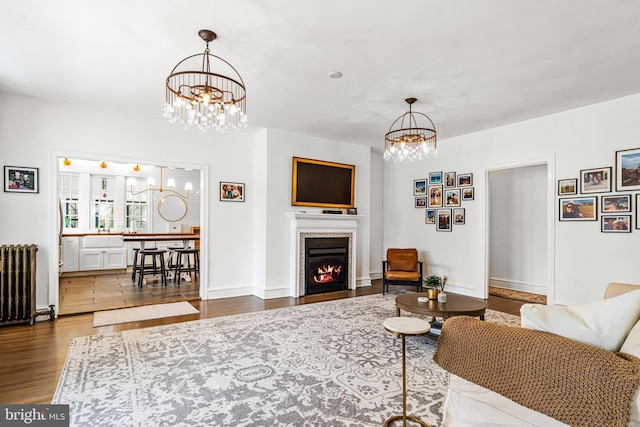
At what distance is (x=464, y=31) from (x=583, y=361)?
99.9 inches

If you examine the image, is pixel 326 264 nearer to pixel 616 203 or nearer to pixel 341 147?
pixel 341 147

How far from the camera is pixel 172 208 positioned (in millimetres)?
9727

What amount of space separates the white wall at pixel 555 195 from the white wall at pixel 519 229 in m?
0.99

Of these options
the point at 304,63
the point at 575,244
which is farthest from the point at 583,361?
the point at 575,244

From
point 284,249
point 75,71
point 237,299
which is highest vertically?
point 75,71

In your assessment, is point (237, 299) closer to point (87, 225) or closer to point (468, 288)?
point (468, 288)

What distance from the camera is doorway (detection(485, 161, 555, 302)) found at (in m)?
6.05

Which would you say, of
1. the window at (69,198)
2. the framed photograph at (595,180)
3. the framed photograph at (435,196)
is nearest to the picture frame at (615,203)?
the framed photograph at (595,180)

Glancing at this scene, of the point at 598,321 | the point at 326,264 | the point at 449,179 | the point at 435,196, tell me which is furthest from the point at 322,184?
the point at 598,321

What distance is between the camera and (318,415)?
2195 mm

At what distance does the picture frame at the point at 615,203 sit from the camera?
4.18 meters

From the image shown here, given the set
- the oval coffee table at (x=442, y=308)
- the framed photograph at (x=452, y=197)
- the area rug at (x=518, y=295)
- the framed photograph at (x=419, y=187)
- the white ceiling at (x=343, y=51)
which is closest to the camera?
the white ceiling at (x=343, y=51)

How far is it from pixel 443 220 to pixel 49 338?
5971 millimetres

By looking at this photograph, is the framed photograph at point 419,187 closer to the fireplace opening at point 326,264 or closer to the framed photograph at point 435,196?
the framed photograph at point 435,196
